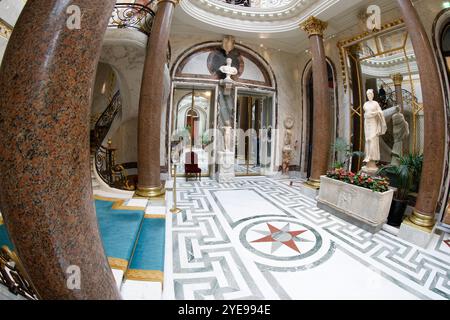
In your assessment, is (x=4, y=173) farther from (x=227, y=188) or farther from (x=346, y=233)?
(x=227, y=188)

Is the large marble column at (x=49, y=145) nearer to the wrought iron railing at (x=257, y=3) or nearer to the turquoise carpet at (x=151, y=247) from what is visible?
the turquoise carpet at (x=151, y=247)

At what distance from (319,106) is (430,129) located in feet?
9.63

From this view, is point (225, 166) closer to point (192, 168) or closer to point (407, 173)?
point (192, 168)

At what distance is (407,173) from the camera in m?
4.48

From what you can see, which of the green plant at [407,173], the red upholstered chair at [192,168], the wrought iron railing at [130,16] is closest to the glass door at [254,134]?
the red upholstered chair at [192,168]

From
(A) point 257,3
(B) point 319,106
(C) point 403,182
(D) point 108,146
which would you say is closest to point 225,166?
(B) point 319,106

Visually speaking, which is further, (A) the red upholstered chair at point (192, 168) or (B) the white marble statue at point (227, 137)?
(B) the white marble statue at point (227, 137)

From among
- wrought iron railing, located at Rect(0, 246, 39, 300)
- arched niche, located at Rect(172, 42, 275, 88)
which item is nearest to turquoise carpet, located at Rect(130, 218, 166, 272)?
wrought iron railing, located at Rect(0, 246, 39, 300)

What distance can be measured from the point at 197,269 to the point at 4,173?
2.38 m

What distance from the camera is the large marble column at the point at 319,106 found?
6254 millimetres

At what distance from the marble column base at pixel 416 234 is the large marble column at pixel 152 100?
5400mm

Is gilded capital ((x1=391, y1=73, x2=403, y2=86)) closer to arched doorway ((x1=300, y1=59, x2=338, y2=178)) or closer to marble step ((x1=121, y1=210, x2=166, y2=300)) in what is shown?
arched doorway ((x1=300, y1=59, x2=338, y2=178))

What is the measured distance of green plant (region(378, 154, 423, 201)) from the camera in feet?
14.9

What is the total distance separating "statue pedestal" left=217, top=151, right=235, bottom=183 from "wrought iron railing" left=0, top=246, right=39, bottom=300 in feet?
21.8
